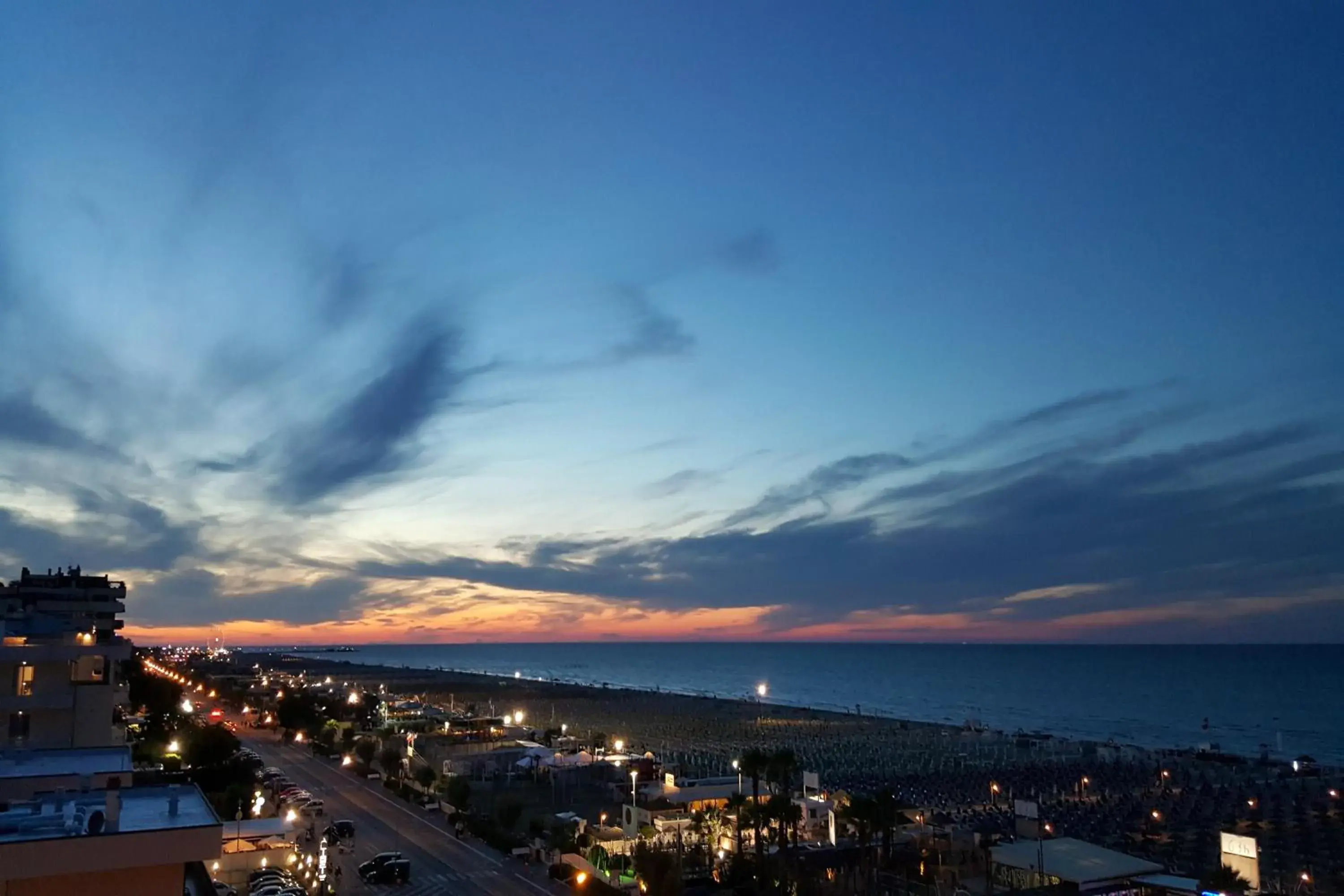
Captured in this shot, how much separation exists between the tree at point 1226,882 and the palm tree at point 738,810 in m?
11.7

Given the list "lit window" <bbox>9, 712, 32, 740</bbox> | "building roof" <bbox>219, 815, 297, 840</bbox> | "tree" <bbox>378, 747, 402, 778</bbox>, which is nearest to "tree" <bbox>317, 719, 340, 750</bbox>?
"tree" <bbox>378, 747, 402, 778</bbox>

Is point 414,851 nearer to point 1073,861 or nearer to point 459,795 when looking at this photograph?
point 459,795

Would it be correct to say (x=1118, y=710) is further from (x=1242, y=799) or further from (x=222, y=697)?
(x=222, y=697)

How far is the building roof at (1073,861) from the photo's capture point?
21984 mm

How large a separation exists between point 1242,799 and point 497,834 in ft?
118

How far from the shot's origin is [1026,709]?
365ft

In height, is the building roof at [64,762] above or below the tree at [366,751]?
above

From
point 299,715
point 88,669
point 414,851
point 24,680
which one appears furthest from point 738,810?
point 299,715

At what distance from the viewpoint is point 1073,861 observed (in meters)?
22.8

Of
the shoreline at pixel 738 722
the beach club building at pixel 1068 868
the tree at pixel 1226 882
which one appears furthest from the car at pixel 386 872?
the shoreline at pixel 738 722

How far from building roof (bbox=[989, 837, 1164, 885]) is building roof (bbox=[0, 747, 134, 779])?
19.8 metres

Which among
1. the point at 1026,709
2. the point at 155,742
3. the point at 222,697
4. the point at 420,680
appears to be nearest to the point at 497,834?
the point at 155,742

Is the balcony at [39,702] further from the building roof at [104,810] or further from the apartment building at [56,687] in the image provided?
the building roof at [104,810]

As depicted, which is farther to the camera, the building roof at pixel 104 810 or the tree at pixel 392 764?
the tree at pixel 392 764
